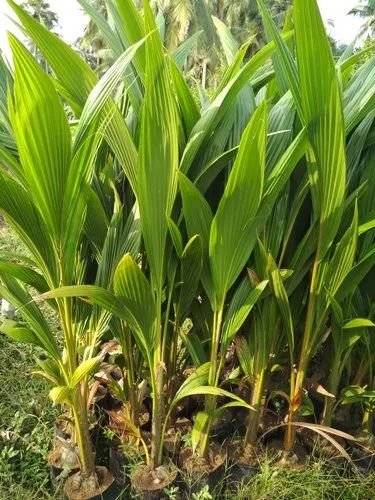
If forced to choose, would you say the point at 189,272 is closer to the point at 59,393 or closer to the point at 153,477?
the point at 59,393

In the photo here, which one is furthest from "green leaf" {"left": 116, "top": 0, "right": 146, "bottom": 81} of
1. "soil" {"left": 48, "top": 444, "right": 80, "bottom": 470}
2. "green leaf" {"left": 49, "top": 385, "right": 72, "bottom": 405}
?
"soil" {"left": 48, "top": 444, "right": 80, "bottom": 470}

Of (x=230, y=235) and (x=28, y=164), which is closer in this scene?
(x=28, y=164)

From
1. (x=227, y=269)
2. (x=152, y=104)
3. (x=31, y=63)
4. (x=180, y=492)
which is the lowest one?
(x=180, y=492)

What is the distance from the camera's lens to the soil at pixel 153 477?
953 millimetres

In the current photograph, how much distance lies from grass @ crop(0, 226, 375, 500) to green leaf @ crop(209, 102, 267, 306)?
1.47 feet

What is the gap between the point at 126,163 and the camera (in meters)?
0.78

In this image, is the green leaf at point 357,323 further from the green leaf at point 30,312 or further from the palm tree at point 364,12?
the palm tree at point 364,12

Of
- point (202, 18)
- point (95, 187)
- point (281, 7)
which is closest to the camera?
point (95, 187)

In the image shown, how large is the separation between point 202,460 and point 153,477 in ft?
0.37

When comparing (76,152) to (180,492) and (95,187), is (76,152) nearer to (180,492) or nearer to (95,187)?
(95,187)

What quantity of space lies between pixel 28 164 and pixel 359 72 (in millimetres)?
791

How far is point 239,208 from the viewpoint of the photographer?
2.64 ft

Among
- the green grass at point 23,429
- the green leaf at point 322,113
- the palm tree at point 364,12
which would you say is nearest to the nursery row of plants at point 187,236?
the green leaf at point 322,113

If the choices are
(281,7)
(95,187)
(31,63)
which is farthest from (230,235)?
(281,7)
